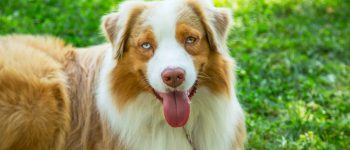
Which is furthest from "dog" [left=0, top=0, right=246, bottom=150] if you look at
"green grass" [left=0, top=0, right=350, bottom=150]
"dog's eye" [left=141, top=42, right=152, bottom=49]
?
"green grass" [left=0, top=0, right=350, bottom=150]

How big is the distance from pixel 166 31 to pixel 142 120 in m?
0.86

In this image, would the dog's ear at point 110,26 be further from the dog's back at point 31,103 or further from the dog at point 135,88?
the dog's back at point 31,103

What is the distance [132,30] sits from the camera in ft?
17.1

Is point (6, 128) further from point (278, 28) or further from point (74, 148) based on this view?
point (278, 28)

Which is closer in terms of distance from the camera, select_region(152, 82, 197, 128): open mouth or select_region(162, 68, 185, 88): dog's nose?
select_region(162, 68, 185, 88): dog's nose

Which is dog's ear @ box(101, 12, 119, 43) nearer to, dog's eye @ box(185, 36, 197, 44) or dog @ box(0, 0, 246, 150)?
dog @ box(0, 0, 246, 150)

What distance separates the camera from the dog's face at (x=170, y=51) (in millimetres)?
4852

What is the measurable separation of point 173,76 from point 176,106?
403 millimetres

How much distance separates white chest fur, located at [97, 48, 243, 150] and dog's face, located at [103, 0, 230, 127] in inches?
4.5

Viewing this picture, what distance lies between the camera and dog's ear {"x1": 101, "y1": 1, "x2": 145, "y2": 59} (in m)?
5.18

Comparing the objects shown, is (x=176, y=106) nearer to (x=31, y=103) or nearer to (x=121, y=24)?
(x=121, y=24)

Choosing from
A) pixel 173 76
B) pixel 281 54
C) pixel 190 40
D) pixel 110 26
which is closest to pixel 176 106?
pixel 173 76

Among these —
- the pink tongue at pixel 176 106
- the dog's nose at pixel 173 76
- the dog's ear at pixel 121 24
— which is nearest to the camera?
the dog's nose at pixel 173 76

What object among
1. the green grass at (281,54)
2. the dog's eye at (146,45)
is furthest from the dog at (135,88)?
the green grass at (281,54)
